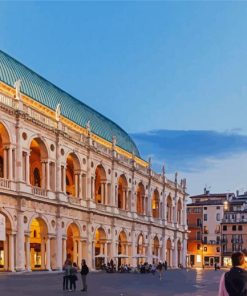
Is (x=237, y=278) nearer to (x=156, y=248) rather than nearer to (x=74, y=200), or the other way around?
(x=74, y=200)

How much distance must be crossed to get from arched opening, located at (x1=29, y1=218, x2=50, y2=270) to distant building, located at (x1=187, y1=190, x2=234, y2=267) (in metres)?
77.9

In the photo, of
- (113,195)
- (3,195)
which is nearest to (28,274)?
(3,195)

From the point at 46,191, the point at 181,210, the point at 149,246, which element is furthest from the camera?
the point at 181,210

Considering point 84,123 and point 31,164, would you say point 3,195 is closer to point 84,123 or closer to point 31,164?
point 31,164

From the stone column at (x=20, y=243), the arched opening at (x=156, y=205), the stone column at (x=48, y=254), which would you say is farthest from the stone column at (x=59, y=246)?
the arched opening at (x=156, y=205)

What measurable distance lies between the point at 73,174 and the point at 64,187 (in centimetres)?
860

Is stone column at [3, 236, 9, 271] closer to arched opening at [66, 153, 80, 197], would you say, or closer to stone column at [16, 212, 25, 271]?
stone column at [16, 212, 25, 271]

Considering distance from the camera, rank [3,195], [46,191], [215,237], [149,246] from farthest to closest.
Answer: [215,237] → [149,246] → [46,191] → [3,195]

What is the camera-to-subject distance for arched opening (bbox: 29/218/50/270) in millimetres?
51375

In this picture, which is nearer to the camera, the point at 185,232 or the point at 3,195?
the point at 3,195

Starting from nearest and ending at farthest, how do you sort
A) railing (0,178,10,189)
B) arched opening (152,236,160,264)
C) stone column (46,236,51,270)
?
railing (0,178,10,189), stone column (46,236,51,270), arched opening (152,236,160,264)

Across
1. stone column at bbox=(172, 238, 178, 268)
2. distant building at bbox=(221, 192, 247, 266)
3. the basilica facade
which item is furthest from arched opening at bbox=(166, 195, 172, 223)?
distant building at bbox=(221, 192, 247, 266)

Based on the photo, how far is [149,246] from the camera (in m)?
80.1

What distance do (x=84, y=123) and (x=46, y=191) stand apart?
19711mm
